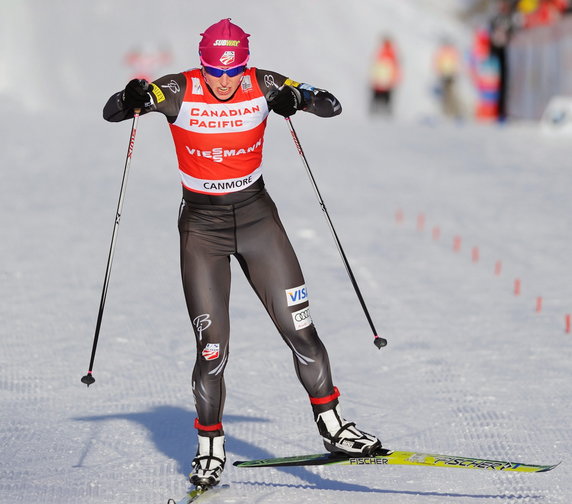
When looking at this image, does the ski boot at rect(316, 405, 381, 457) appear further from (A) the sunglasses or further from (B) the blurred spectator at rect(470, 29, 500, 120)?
(B) the blurred spectator at rect(470, 29, 500, 120)

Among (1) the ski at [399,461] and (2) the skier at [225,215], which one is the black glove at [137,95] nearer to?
(2) the skier at [225,215]

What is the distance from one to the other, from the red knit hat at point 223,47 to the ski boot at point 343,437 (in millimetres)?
1661

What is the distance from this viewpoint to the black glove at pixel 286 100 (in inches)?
197

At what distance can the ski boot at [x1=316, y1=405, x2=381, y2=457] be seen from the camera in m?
5.17

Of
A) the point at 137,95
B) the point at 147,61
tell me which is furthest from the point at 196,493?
the point at 147,61

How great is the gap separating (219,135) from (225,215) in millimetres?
375

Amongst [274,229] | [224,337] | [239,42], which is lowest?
[224,337]

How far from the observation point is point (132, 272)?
10.3 meters

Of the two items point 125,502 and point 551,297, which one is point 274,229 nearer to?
point 125,502

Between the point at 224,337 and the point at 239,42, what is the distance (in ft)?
4.36

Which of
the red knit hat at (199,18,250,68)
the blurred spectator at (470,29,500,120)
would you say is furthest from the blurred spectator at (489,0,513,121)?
the red knit hat at (199,18,250,68)

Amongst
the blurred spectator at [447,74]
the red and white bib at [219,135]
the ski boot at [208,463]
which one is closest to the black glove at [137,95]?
the red and white bib at [219,135]

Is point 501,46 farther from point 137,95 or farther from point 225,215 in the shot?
point 137,95

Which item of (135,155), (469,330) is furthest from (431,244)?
(135,155)
